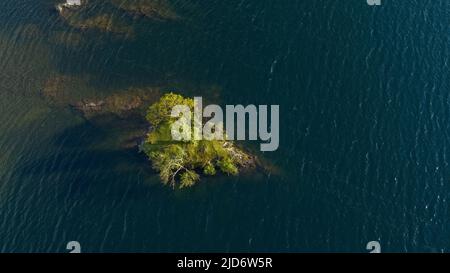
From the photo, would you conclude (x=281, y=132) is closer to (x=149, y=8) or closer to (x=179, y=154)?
(x=179, y=154)

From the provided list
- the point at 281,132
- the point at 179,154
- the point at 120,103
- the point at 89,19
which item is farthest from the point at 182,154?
the point at 89,19

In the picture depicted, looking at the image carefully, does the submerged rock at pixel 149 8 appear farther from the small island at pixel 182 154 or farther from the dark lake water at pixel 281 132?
the small island at pixel 182 154

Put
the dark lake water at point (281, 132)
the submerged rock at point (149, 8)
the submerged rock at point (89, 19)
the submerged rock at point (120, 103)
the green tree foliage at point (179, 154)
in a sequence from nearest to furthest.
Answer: the dark lake water at point (281, 132) → the green tree foliage at point (179, 154) → the submerged rock at point (120, 103) → the submerged rock at point (89, 19) → the submerged rock at point (149, 8)

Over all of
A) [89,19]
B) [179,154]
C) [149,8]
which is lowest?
[179,154]

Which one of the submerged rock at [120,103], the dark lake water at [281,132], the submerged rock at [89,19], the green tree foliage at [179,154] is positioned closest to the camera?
the dark lake water at [281,132]

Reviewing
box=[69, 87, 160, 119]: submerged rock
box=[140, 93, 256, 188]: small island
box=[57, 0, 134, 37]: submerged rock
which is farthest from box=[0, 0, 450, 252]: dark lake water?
box=[69, 87, 160, 119]: submerged rock

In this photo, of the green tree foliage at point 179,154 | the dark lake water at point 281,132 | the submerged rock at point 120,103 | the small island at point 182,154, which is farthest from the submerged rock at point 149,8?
the small island at point 182,154

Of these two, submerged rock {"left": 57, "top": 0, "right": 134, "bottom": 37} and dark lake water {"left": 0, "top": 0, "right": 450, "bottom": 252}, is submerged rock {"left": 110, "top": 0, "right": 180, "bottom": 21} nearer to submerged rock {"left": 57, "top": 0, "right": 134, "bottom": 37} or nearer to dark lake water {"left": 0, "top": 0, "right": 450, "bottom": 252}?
dark lake water {"left": 0, "top": 0, "right": 450, "bottom": 252}
